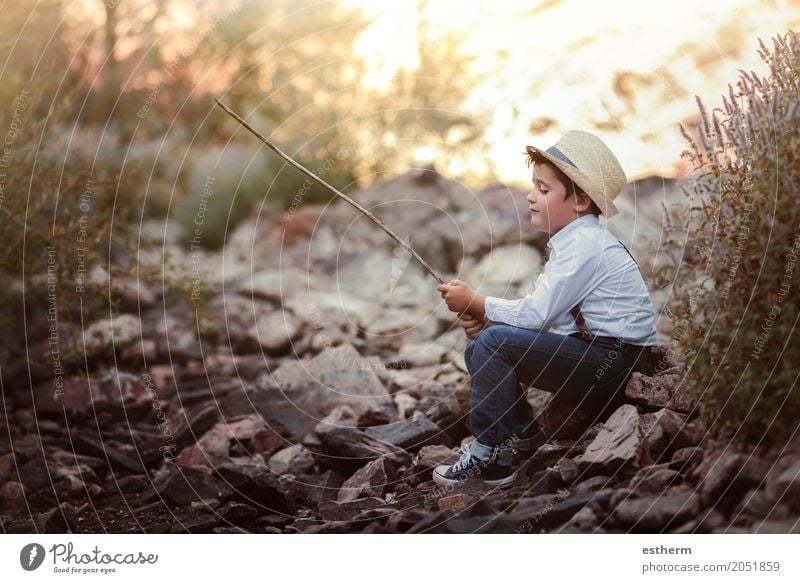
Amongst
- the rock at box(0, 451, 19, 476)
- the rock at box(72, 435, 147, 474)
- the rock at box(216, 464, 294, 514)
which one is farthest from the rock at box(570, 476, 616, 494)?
the rock at box(0, 451, 19, 476)

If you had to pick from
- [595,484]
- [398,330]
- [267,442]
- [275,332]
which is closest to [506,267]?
[398,330]

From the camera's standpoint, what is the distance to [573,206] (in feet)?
13.1

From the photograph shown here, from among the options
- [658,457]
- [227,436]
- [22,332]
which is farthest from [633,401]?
[22,332]

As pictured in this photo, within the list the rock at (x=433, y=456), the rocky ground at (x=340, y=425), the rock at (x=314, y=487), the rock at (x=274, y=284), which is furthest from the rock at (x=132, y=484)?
the rock at (x=274, y=284)

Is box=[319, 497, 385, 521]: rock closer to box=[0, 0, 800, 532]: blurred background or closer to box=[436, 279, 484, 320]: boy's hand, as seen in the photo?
box=[0, 0, 800, 532]: blurred background

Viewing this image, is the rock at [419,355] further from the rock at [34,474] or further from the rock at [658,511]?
the rock at [658,511]

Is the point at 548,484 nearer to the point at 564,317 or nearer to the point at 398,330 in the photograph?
the point at 564,317

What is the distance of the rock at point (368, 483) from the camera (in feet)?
14.2

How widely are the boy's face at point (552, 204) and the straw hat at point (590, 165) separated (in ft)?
0.27

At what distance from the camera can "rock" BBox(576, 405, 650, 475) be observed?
381 centimetres

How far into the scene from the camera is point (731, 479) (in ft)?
11.4

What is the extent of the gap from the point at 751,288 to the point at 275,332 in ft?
14.8
